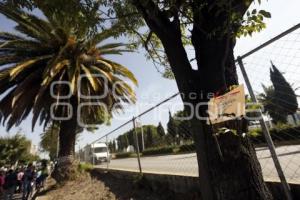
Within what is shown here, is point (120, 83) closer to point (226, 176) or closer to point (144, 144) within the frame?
point (144, 144)

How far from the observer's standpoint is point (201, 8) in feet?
10.6

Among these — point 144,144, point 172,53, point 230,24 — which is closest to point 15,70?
point 144,144

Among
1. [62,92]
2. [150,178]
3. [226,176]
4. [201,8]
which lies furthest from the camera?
[62,92]

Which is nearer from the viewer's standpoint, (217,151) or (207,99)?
(217,151)

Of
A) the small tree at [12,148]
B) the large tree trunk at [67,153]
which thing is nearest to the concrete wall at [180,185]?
the large tree trunk at [67,153]

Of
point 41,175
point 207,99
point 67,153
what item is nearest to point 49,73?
point 67,153

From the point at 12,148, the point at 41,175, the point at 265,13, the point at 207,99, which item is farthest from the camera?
the point at 12,148

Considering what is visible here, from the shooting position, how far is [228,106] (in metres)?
2.84

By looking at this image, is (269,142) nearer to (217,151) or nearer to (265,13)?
(217,151)

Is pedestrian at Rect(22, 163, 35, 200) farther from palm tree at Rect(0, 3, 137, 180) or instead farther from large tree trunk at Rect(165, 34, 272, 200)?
large tree trunk at Rect(165, 34, 272, 200)

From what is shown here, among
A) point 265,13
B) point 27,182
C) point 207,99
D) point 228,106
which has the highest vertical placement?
point 265,13

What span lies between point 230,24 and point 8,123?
12647 mm

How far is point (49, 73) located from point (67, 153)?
384 centimetres

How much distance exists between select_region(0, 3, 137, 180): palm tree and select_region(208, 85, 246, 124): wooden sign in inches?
349
